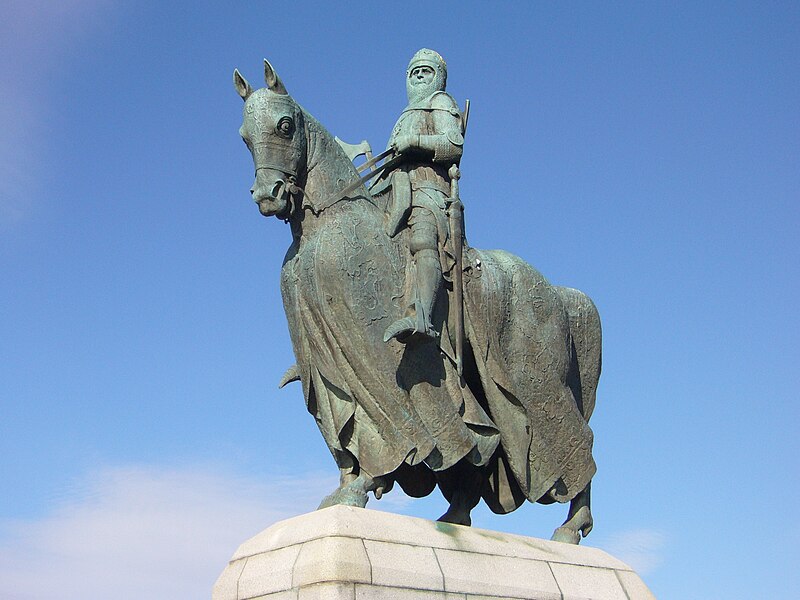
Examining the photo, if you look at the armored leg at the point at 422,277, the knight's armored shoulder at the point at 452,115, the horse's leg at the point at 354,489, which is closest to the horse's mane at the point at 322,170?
the armored leg at the point at 422,277

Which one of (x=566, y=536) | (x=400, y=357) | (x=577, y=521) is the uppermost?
(x=400, y=357)

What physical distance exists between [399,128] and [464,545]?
4.03m

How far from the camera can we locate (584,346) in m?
10.7

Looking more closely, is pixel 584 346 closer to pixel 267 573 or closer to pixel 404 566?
pixel 404 566

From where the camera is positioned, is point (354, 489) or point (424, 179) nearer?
point (354, 489)

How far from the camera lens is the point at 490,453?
9.40m

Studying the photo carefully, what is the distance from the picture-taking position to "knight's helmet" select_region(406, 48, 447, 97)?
10.4 m

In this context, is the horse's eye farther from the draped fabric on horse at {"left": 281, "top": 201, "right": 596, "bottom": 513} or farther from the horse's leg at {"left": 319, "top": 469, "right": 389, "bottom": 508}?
the horse's leg at {"left": 319, "top": 469, "right": 389, "bottom": 508}

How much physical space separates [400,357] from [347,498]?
4.14 ft

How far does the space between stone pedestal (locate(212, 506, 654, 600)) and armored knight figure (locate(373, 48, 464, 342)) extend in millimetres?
1602

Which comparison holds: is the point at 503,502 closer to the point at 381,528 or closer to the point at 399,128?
the point at 381,528

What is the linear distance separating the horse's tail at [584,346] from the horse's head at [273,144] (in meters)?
3.19

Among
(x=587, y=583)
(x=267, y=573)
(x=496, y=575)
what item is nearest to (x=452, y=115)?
(x=496, y=575)

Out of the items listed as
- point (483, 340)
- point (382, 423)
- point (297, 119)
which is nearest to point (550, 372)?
point (483, 340)
